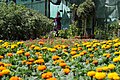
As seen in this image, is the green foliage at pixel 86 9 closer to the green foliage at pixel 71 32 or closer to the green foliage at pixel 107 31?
the green foliage at pixel 71 32

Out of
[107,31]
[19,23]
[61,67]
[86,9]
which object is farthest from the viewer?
[107,31]

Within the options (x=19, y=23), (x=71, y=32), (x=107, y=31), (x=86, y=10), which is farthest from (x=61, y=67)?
(x=107, y=31)

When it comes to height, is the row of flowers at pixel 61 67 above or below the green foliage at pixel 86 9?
above

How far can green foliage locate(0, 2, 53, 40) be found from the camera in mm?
12711

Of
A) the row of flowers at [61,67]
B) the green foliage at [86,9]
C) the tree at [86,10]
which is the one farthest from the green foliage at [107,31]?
the row of flowers at [61,67]

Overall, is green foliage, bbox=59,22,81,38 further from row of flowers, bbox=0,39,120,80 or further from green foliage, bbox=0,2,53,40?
row of flowers, bbox=0,39,120,80

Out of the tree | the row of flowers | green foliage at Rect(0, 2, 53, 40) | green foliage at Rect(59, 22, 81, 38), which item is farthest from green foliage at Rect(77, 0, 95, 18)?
the row of flowers

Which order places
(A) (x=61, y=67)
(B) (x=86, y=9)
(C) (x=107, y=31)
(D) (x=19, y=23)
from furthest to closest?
(C) (x=107, y=31) < (B) (x=86, y=9) < (D) (x=19, y=23) < (A) (x=61, y=67)

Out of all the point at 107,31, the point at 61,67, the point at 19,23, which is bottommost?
the point at 107,31

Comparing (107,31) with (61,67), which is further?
(107,31)

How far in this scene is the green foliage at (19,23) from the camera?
41.7 ft

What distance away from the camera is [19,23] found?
13.1 m

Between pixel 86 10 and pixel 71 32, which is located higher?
pixel 86 10

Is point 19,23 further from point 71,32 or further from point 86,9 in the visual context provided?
point 86,9
